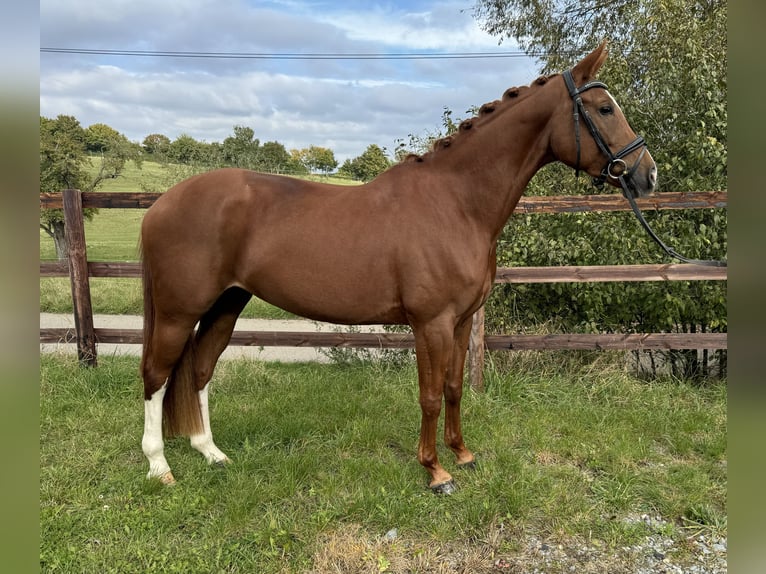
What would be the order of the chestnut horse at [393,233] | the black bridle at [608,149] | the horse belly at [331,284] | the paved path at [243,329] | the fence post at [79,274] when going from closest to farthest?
the black bridle at [608,149], the chestnut horse at [393,233], the horse belly at [331,284], the fence post at [79,274], the paved path at [243,329]

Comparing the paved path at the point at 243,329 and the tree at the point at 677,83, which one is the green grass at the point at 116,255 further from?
the tree at the point at 677,83

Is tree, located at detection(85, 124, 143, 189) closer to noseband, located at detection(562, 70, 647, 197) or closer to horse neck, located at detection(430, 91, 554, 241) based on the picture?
horse neck, located at detection(430, 91, 554, 241)

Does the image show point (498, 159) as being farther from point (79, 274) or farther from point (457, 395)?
point (79, 274)

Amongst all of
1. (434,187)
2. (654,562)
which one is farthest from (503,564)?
(434,187)

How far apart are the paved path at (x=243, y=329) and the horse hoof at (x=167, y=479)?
2467mm

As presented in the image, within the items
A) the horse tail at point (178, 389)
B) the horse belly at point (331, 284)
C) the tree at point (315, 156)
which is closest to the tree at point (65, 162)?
the horse tail at point (178, 389)

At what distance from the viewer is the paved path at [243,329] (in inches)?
227

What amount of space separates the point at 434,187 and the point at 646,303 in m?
3.02

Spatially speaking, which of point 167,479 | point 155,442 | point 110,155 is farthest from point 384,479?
point 110,155

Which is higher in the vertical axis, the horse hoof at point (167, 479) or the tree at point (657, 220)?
the tree at point (657, 220)

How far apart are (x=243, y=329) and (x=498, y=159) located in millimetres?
5321

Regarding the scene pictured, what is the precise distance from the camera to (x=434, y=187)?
9.37 feet

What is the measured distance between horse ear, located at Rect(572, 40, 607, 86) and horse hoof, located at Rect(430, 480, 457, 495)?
244 cm

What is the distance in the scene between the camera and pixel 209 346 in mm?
3320
